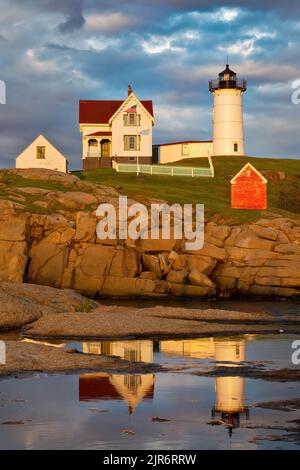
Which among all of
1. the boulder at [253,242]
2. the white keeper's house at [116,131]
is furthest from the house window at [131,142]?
the boulder at [253,242]

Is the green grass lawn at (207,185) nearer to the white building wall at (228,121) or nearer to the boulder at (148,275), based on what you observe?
the white building wall at (228,121)

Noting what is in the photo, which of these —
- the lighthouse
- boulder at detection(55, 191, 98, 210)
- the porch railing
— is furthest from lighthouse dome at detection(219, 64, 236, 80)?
boulder at detection(55, 191, 98, 210)

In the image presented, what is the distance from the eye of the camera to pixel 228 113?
284 ft

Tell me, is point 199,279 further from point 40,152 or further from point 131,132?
point 131,132

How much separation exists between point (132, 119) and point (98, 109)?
4.53 meters

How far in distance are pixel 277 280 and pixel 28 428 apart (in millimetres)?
34704

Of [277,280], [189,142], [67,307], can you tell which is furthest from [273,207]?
[67,307]

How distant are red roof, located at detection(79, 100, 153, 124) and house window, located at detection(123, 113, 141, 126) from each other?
1.64 meters

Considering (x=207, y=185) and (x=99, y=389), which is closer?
(x=99, y=389)

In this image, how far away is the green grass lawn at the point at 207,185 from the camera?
5738 centimetres

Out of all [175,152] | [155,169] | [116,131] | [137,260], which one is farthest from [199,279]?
[175,152]

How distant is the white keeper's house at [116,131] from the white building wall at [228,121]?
9426mm

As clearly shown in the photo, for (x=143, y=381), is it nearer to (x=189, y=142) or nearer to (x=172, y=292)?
(x=172, y=292)

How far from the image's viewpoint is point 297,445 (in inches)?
504
